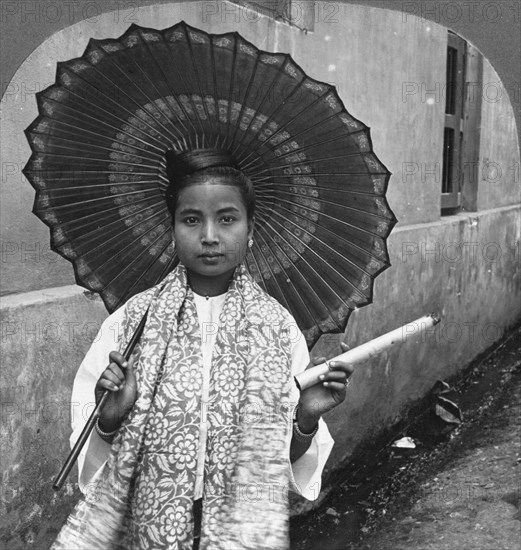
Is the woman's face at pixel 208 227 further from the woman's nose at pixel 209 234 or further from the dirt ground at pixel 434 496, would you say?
the dirt ground at pixel 434 496

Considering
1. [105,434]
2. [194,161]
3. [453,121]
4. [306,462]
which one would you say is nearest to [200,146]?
[194,161]

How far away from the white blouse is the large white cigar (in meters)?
0.17

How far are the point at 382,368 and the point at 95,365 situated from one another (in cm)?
Answer: 343

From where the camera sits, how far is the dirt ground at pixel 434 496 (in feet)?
13.1

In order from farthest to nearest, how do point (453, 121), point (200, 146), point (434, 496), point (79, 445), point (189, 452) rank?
point (453, 121) → point (434, 496) → point (200, 146) → point (189, 452) → point (79, 445)

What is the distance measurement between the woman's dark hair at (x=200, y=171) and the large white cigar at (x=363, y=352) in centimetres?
46

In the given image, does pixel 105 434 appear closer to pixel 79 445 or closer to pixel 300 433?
pixel 79 445

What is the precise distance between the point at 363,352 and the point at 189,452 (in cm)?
50

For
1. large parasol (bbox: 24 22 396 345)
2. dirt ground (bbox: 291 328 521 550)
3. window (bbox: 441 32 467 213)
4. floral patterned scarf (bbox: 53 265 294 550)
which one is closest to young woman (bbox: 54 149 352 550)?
floral patterned scarf (bbox: 53 265 294 550)

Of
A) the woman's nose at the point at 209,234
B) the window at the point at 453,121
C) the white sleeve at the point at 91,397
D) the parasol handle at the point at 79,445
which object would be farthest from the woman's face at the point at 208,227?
the window at the point at 453,121

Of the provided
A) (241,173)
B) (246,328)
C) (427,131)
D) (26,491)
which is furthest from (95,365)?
(427,131)

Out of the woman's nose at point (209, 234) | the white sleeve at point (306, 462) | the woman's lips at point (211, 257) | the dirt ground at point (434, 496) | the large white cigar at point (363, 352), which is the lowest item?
the dirt ground at point (434, 496)

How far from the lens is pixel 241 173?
79.2 inches

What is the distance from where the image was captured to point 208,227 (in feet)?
6.27
